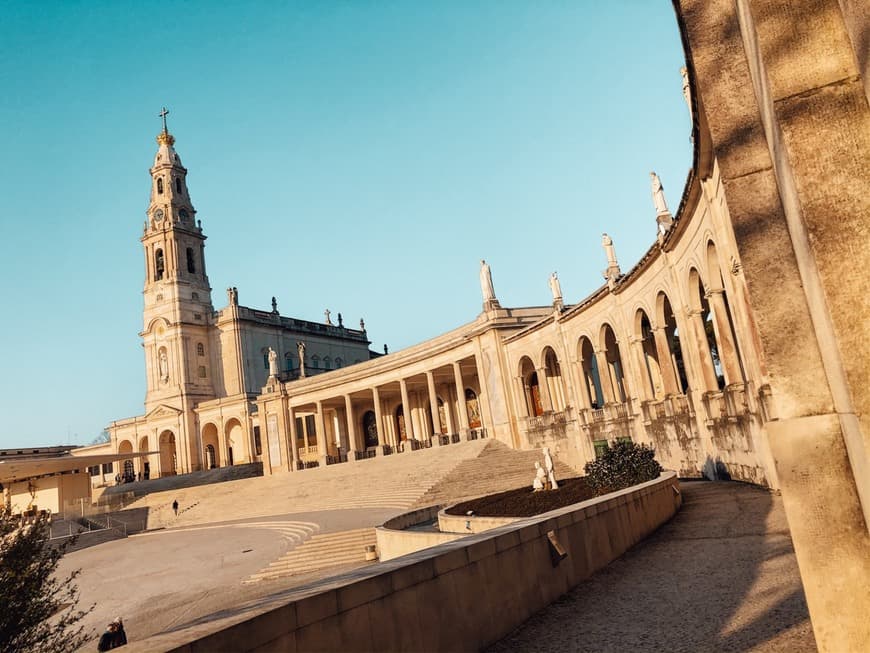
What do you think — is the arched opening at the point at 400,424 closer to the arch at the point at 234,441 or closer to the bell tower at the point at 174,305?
the arch at the point at 234,441

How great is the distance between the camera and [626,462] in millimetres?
16594

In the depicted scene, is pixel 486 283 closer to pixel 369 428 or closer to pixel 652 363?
pixel 652 363

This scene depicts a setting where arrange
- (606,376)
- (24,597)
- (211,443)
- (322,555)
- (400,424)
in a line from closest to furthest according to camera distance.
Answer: (24,597)
(322,555)
(606,376)
(400,424)
(211,443)

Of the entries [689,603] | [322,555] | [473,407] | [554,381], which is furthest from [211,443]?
[689,603]

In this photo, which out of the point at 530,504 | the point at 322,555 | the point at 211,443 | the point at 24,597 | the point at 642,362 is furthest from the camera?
the point at 211,443

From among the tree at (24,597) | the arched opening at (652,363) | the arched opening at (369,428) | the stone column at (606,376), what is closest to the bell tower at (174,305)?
the arched opening at (369,428)

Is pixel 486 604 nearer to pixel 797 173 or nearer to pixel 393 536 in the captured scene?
pixel 797 173

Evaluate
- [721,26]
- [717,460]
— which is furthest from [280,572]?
[721,26]

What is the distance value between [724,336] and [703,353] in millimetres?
2193

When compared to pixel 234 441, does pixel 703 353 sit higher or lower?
lower

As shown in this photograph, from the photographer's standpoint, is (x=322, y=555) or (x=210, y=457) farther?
(x=210, y=457)

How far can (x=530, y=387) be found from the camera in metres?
43.3

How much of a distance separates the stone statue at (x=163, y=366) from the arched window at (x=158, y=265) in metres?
8.10

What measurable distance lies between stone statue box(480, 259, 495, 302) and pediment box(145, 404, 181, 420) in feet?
129
